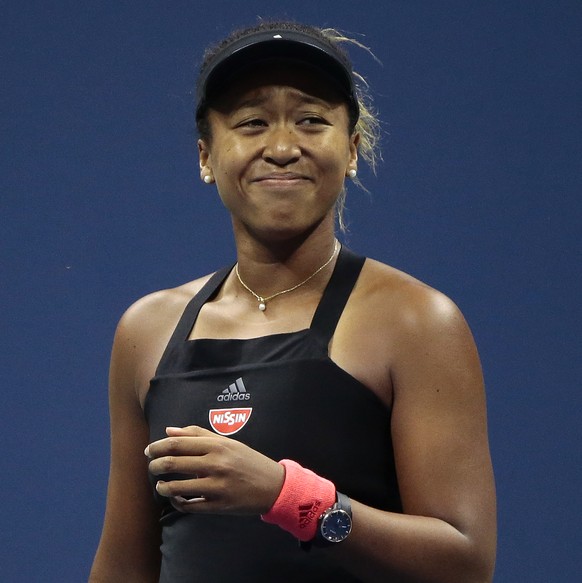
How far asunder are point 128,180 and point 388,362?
1126 millimetres

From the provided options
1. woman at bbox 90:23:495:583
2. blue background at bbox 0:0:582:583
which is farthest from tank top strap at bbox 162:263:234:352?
blue background at bbox 0:0:582:583

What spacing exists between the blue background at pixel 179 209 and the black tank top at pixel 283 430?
0.87 metres

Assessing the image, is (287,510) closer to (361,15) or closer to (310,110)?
(310,110)

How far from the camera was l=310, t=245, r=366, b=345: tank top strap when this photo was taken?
1407 millimetres

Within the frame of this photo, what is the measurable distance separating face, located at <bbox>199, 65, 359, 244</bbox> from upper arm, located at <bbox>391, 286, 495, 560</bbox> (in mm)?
185

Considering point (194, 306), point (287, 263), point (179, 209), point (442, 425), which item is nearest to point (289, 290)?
point (287, 263)

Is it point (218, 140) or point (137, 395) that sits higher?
point (218, 140)

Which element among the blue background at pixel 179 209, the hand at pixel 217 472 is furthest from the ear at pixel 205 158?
the blue background at pixel 179 209

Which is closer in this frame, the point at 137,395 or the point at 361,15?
the point at 137,395

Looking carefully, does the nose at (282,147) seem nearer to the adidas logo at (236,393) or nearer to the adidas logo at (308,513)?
the adidas logo at (236,393)

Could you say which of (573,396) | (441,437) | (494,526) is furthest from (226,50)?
(573,396)

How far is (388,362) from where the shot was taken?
1.35 meters

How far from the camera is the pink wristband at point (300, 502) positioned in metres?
1.17

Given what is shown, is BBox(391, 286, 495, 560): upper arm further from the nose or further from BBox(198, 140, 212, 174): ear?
BBox(198, 140, 212, 174): ear
